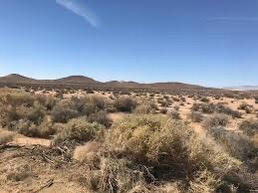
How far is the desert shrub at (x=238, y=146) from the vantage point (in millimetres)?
9852

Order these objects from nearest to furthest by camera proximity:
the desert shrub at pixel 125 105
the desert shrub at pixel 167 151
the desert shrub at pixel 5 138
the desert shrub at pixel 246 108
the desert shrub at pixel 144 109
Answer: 1. the desert shrub at pixel 167 151
2. the desert shrub at pixel 5 138
3. the desert shrub at pixel 144 109
4. the desert shrub at pixel 125 105
5. the desert shrub at pixel 246 108

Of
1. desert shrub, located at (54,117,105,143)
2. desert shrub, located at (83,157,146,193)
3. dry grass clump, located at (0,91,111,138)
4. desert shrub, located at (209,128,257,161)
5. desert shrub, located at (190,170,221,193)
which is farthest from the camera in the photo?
dry grass clump, located at (0,91,111,138)

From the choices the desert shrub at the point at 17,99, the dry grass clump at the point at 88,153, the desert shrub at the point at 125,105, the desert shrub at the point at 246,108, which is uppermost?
the desert shrub at the point at 17,99

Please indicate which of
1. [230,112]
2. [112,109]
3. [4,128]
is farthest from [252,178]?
[230,112]

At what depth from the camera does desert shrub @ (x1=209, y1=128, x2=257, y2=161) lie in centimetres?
985

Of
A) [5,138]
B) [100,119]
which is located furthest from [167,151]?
[100,119]

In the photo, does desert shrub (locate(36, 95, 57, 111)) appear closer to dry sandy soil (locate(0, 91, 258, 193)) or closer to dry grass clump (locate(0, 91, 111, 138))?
dry grass clump (locate(0, 91, 111, 138))

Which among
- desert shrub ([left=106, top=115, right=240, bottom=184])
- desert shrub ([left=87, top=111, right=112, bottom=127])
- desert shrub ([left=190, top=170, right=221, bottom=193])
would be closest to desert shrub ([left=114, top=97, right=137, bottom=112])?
desert shrub ([left=87, top=111, right=112, bottom=127])

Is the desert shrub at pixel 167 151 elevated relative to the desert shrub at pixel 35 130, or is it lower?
elevated

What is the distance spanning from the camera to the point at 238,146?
34.4 ft

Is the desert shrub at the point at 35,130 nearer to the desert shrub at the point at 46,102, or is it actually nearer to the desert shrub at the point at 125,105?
the desert shrub at the point at 46,102

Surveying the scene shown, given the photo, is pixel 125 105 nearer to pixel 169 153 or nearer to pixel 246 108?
pixel 246 108

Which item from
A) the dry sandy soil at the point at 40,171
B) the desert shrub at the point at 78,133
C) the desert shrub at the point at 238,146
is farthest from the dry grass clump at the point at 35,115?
the desert shrub at the point at 238,146

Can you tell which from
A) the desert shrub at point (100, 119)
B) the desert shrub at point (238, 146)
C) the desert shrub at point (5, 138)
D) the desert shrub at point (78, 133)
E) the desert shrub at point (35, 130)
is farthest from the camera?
the desert shrub at point (100, 119)
